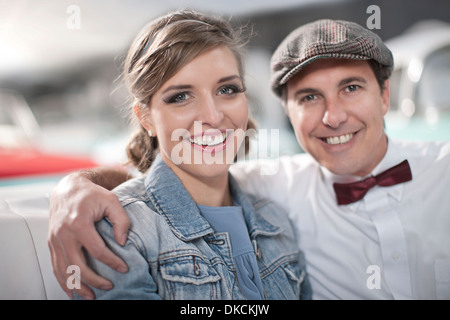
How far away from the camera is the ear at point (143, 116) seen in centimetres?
126

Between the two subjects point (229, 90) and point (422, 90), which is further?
point (422, 90)

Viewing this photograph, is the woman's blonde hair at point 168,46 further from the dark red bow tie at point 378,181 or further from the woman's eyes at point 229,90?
the dark red bow tie at point 378,181

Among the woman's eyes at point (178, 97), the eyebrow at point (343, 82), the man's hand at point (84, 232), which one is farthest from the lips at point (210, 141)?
the eyebrow at point (343, 82)

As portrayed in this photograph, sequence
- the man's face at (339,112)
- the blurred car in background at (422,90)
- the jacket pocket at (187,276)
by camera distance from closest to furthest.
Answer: the jacket pocket at (187,276) < the man's face at (339,112) < the blurred car in background at (422,90)

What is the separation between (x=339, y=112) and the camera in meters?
1.37

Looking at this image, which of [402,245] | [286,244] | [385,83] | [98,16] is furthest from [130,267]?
[98,16]

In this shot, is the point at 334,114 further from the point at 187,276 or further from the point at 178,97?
the point at 187,276

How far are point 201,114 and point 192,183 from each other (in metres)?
0.25

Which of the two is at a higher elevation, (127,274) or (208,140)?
(208,140)

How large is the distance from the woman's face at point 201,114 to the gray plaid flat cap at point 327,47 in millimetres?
265

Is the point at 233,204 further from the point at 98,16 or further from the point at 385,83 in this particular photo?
the point at 98,16

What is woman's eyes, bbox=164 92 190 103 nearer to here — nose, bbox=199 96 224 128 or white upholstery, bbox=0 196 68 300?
nose, bbox=199 96 224 128

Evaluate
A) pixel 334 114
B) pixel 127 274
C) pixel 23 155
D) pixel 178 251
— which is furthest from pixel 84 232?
pixel 23 155

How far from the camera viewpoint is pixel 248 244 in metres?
1.23
